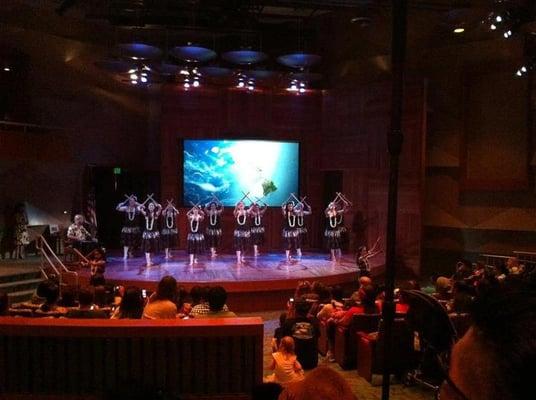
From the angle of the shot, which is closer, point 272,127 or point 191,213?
point 191,213

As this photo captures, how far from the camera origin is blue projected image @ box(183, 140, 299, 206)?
13.8 meters

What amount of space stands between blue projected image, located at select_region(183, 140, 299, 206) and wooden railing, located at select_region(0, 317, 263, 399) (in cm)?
979

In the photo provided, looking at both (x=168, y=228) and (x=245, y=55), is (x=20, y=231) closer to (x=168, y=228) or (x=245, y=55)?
(x=168, y=228)

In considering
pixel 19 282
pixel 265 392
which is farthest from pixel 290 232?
pixel 265 392

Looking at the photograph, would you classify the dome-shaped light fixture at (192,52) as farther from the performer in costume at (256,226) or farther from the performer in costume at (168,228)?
the performer in costume at (256,226)

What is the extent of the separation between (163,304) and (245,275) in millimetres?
4823

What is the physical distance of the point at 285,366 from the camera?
4730mm

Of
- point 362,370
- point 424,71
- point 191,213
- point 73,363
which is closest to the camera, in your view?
point 73,363

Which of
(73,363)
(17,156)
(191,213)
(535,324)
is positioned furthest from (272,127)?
(535,324)

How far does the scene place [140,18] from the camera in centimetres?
1168

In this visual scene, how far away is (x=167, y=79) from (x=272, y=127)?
123 inches

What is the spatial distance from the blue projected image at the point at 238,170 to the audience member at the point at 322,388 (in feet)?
40.3

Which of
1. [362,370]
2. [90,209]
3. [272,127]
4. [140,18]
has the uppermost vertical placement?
[140,18]

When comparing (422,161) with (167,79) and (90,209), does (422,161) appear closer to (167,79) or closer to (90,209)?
(167,79)
